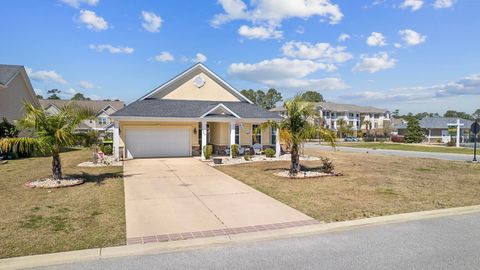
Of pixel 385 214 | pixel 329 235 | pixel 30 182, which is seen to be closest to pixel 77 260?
pixel 329 235

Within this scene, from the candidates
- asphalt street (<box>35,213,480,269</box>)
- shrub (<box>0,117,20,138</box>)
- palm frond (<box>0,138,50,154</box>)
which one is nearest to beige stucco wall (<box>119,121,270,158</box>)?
shrub (<box>0,117,20,138</box>)

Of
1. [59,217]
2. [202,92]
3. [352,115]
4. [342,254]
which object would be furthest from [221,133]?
[352,115]

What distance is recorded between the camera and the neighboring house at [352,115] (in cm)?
7688

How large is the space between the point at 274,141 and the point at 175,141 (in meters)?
7.16

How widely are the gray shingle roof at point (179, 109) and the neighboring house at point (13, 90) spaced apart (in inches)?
278

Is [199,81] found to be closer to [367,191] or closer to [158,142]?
[158,142]

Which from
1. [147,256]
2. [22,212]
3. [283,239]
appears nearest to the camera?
[147,256]

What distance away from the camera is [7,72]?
80.8 feet

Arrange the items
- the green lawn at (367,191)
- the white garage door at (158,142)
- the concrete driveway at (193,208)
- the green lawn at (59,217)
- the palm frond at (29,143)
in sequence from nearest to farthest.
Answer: the green lawn at (59,217), the concrete driveway at (193,208), the green lawn at (367,191), the palm frond at (29,143), the white garage door at (158,142)

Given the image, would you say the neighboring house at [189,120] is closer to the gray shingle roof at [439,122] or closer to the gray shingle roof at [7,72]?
the gray shingle roof at [7,72]

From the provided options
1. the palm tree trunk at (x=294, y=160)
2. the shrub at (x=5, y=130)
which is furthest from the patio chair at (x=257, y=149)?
the shrub at (x=5, y=130)

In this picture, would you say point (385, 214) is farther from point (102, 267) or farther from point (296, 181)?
point (102, 267)

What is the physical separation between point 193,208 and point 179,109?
15.3m

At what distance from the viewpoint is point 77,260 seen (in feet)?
18.0
